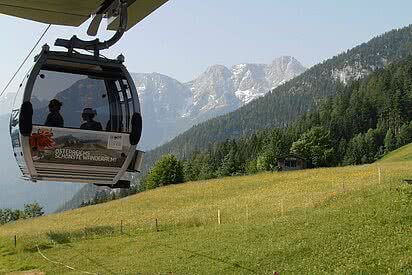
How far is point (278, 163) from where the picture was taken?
309 feet

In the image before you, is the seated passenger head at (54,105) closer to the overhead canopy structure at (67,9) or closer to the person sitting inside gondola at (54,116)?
the person sitting inside gondola at (54,116)

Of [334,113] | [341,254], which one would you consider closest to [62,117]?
[341,254]

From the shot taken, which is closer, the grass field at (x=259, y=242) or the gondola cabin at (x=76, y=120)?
the gondola cabin at (x=76, y=120)

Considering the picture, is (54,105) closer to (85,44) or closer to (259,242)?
(85,44)

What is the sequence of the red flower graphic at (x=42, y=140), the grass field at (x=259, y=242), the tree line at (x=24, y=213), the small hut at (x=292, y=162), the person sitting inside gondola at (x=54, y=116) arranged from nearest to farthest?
the red flower graphic at (x=42, y=140)
the person sitting inside gondola at (x=54, y=116)
the grass field at (x=259, y=242)
the small hut at (x=292, y=162)
the tree line at (x=24, y=213)

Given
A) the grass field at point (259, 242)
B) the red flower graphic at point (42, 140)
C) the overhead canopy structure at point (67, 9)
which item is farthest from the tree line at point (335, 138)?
the red flower graphic at point (42, 140)

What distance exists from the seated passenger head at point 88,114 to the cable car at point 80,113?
0.04ft

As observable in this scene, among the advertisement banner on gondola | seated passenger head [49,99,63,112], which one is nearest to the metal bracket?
seated passenger head [49,99,63,112]

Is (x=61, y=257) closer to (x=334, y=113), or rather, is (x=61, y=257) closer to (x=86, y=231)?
(x=86, y=231)

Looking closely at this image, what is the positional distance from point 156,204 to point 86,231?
17.9m

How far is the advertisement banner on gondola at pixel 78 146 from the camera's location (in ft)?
21.2

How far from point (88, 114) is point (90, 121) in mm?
111

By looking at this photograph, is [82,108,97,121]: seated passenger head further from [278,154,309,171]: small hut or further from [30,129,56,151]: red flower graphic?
[278,154,309,171]: small hut

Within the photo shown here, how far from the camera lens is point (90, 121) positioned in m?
6.84
